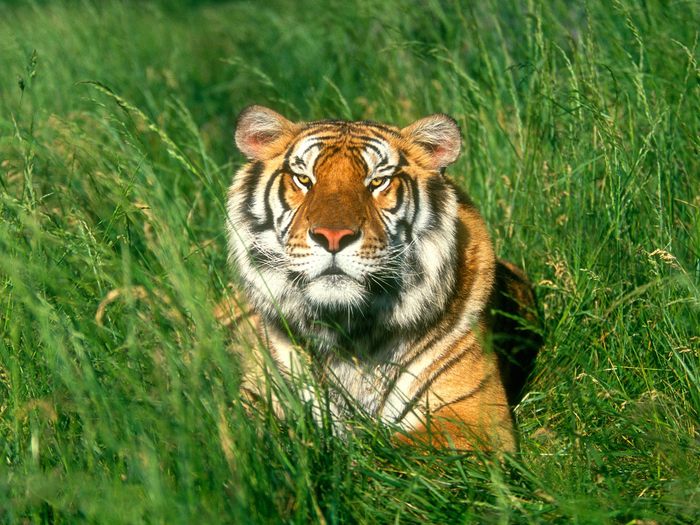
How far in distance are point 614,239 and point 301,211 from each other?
4.02ft

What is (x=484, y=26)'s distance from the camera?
5.62m

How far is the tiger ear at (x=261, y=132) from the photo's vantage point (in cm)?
363

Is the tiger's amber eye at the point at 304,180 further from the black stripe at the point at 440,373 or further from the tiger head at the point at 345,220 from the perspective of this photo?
the black stripe at the point at 440,373

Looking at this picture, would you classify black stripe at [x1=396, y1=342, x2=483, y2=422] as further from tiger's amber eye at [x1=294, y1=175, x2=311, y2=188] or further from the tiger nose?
tiger's amber eye at [x1=294, y1=175, x2=311, y2=188]

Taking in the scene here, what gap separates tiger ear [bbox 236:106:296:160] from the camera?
3631 millimetres

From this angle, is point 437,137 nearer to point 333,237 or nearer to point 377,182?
point 377,182

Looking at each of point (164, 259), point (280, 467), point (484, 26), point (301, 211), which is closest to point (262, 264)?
point (301, 211)

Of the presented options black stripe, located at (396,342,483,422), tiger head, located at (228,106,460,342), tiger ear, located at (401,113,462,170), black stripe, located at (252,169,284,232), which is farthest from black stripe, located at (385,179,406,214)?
black stripe, located at (396,342,483,422)

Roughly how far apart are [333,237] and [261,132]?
0.75 meters

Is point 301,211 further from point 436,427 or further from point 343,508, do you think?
point 343,508

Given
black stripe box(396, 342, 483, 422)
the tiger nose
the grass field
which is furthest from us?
black stripe box(396, 342, 483, 422)

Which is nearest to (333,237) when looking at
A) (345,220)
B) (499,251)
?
(345,220)

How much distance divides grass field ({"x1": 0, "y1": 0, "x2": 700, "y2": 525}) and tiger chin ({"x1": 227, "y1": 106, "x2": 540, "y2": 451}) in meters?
0.19

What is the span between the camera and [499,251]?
4.43 metres
